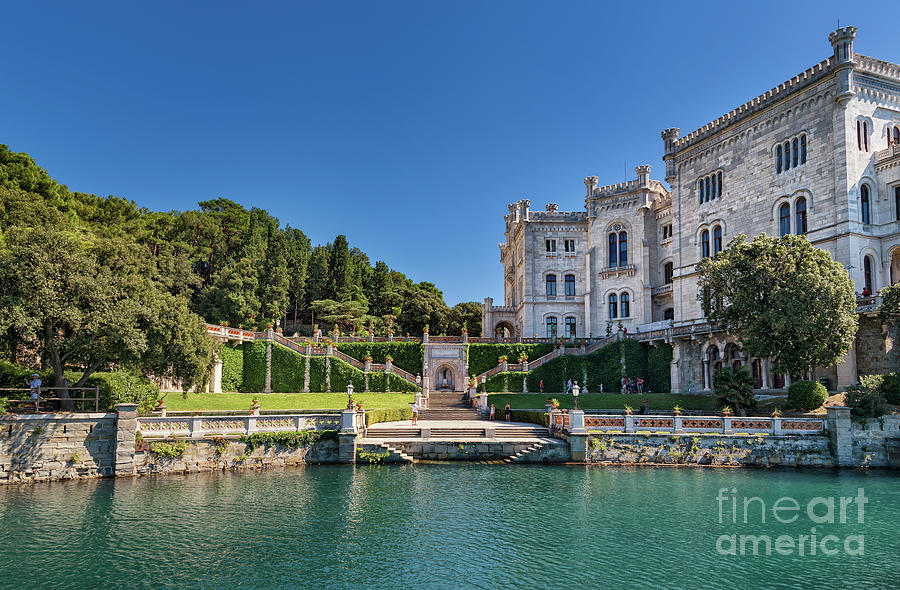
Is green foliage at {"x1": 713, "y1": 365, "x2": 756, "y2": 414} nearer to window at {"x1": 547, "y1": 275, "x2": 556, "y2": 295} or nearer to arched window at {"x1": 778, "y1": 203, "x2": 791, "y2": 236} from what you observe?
arched window at {"x1": 778, "y1": 203, "x2": 791, "y2": 236}

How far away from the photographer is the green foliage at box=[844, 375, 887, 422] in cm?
2394

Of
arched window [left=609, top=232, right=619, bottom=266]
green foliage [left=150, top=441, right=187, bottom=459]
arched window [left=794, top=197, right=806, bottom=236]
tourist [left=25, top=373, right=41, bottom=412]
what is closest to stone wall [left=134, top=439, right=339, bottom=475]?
green foliage [left=150, top=441, right=187, bottom=459]

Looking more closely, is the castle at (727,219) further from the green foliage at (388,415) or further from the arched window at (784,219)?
the green foliage at (388,415)

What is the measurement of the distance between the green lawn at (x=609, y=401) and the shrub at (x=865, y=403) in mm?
9208

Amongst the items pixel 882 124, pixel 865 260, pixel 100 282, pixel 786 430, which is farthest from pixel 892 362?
pixel 100 282

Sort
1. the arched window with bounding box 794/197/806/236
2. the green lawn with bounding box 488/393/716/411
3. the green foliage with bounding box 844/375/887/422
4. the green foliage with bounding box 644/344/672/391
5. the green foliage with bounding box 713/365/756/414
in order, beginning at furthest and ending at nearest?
1. the green foliage with bounding box 644/344/672/391
2. the arched window with bounding box 794/197/806/236
3. the green lawn with bounding box 488/393/716/411
4. the green foliage with bounding box 713/365/756/414
5. the green foliage with bounding box 844/375/887/422

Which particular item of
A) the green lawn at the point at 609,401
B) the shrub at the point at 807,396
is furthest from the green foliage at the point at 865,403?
the green lawn at the point at 609,401

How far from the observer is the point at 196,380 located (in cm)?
2639

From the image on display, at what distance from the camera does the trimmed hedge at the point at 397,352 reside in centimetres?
4594

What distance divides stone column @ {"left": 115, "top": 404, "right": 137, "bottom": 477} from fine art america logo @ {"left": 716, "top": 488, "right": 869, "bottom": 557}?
19.0 metres

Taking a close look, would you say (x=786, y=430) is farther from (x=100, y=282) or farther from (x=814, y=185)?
(x=100, y=282)

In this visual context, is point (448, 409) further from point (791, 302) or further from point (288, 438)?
point (791, 302)

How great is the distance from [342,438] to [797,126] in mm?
32043

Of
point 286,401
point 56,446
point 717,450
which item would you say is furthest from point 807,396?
point 56,446
